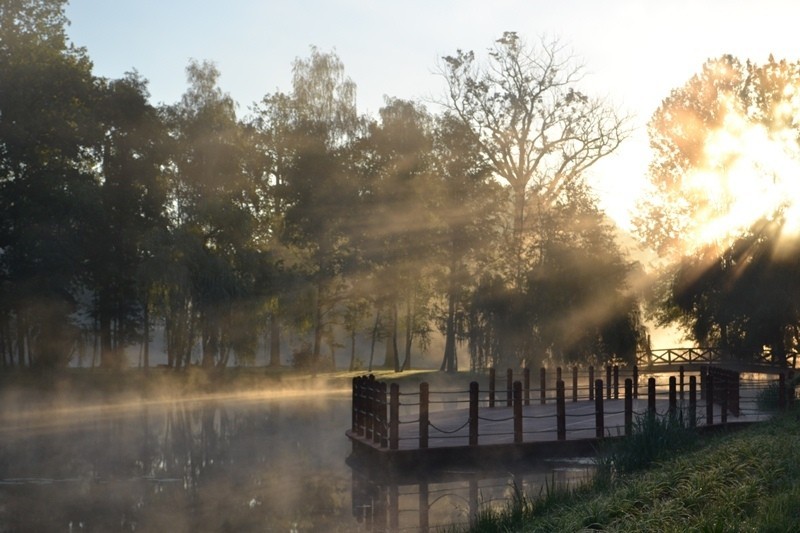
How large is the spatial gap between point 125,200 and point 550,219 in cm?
2354

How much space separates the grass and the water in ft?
Answer: 3.62

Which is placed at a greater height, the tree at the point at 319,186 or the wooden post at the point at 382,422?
the tree at the point at 319,186

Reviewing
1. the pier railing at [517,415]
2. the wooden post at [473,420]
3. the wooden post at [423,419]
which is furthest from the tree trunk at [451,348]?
the wooden post at [423,419]

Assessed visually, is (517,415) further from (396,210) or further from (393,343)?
(393,343)

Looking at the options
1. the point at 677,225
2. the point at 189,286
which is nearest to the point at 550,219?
the point at 677,225

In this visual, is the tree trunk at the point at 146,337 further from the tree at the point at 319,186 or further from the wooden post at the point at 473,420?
the wooden post at the point at 473,420

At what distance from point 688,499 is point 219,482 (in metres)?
10.5

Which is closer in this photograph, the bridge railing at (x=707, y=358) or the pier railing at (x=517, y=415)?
the pier railing at (x=517, y=415)

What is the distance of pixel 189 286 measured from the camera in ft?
170

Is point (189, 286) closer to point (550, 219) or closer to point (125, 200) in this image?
point (125, 200)

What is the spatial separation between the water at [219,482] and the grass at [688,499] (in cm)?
110

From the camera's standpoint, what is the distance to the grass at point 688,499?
35.3ft

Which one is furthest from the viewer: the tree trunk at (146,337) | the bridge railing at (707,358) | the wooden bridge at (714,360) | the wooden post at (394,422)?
the bridge railing at (707,358)

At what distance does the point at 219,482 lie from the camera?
19.8m
